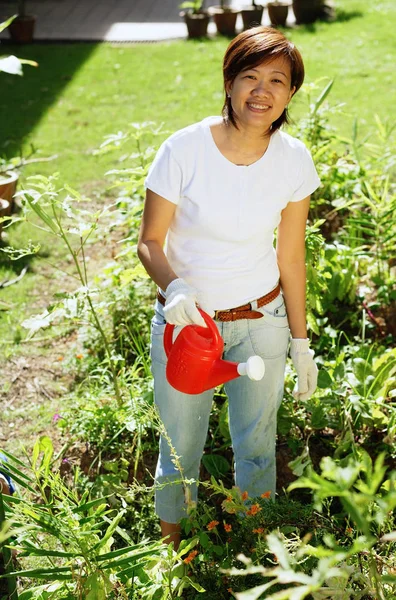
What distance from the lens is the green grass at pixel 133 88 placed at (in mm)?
5984

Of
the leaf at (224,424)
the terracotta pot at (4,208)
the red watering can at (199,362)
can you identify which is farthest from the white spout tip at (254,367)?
the terracotta pot at (4,208)

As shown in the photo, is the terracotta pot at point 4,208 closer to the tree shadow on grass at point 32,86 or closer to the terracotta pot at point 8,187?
the terracotta pot at point 8,187

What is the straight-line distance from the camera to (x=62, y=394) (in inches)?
134

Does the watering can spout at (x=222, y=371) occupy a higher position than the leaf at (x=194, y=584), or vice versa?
the watering can spout at (x=222, y=371)

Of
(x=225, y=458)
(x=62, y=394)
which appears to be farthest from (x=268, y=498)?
(x=62, y=394)

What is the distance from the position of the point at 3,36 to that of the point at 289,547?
8.26m

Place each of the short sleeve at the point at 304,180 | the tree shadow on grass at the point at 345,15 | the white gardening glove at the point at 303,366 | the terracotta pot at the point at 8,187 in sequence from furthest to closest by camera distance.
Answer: the tree shadow on grass at the point at 345,15 → the terracotta pot at the point at 8,187 → the white gardening glove at the point at 303,366 → the short sleeve at the point at 304,180

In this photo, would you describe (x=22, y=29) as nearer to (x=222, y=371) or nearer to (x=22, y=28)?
(x=22, y=28)

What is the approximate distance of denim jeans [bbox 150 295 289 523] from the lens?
2.21m

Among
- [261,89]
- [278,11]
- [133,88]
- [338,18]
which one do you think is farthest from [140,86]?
[261,89]

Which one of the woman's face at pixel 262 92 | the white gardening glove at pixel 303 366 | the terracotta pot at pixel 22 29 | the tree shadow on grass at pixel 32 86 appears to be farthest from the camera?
the terracotta pot at pixel 22 29

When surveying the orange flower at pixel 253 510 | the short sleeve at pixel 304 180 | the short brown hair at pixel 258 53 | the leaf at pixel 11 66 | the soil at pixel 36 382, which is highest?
the leaf at pixel 11 66

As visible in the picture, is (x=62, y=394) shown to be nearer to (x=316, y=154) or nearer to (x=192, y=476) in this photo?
(x=192, y=476)

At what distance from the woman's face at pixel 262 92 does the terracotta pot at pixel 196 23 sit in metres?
6.95
